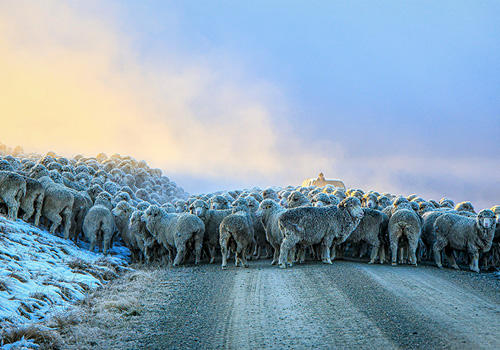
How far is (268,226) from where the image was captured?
15.0 meters

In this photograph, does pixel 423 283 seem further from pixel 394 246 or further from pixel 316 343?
pixel 316 343

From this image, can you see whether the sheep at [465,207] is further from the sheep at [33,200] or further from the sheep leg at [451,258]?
the sheep at [33,200]

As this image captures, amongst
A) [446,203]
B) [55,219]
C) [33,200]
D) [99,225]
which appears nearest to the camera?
[33,200]

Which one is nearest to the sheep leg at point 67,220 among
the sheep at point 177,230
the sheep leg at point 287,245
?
the sheep at point 177,230

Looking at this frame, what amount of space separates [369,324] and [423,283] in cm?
424

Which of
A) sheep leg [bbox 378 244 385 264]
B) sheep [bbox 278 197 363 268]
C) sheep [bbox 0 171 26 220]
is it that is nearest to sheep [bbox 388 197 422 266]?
sheep leg [bbox 378 244 385 264]

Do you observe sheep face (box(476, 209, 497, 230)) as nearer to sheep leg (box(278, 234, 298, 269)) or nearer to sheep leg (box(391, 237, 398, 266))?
sheep leg (box(391, 237, 398, 266))

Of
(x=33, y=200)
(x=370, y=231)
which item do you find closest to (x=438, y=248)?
(x=370, y=231)

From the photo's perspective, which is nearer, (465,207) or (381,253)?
(381,253)

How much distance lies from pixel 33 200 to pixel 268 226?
9.68 m

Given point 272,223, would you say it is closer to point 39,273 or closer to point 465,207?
point 39,273

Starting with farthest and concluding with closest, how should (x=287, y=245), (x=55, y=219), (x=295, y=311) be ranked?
(x=55, y=219)
(x=287, y=245)
(x=295, y=311)

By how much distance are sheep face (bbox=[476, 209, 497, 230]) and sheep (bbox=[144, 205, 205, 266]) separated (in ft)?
31.1

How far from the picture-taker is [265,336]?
716 centimetres
